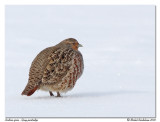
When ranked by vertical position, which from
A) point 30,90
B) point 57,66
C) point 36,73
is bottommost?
point 30,90

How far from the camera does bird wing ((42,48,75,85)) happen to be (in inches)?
404

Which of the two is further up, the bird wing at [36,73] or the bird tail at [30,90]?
the bird wing at [36,73]

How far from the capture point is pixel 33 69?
10.5 meters

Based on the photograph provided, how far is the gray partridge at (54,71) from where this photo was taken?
10266 mm

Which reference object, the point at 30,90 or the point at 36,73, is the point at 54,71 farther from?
the point at 30,90

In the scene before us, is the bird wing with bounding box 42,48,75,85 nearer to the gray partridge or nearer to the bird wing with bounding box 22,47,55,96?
the gray partridge

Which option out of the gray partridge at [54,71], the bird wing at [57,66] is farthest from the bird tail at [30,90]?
the bird wing at [57,66]

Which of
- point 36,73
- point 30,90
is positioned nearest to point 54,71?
point 36,73

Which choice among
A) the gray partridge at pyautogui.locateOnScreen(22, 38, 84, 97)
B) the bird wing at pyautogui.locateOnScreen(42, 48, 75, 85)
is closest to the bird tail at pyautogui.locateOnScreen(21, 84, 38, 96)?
the gray partridge at pyautogui.locateOnScreen(22, 38, 84, 97)

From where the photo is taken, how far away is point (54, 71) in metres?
10.3

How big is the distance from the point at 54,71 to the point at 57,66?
0.54 ft

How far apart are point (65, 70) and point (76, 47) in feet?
3.85

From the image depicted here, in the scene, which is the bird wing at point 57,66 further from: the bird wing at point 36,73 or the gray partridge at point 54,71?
the bird wing at point 36,73

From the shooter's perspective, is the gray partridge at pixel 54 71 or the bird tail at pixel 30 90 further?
the gray partridge at pixel 54 71
